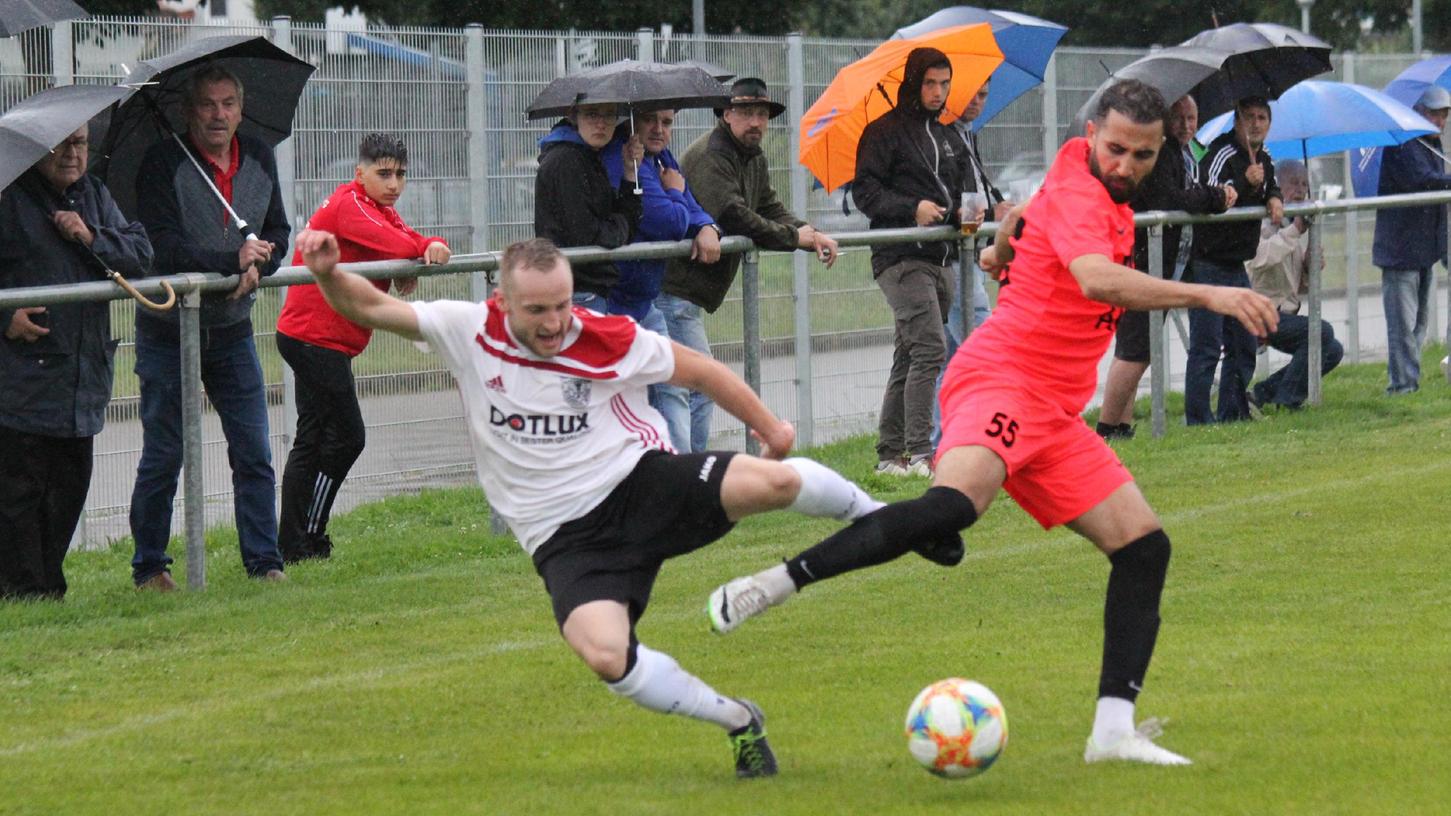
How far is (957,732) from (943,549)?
673 millimetres

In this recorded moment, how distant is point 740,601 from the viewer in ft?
18.7

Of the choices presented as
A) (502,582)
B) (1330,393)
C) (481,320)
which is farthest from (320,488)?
(1330,393)

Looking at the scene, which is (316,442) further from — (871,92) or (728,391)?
(728,391)

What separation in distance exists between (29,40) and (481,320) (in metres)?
5.48

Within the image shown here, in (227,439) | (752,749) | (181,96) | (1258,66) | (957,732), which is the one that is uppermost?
(1258,66)

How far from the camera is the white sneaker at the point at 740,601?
5.69 m

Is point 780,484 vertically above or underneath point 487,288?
underneath

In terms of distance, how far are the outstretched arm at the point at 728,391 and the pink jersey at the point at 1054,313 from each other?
2.09ft

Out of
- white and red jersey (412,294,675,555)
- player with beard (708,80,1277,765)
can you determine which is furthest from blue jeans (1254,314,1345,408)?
white and red jersey (412,294,675,555)

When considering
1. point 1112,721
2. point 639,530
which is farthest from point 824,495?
point 1112,721

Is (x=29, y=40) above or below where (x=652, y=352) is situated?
above

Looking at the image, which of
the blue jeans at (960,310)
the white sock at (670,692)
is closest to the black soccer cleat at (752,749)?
the white sock at (670,692)

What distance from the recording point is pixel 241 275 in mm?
8688

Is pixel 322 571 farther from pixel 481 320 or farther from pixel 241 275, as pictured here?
pixel 481 320
